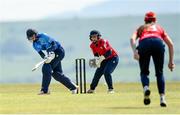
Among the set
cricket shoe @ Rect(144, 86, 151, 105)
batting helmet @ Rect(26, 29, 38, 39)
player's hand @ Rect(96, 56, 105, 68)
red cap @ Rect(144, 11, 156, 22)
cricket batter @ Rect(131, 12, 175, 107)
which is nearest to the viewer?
cricket shoe @ Rect(144, 86, 151, 105)

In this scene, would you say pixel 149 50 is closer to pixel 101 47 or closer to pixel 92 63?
pixel 101 47

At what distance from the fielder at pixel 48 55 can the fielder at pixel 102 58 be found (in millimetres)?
1053

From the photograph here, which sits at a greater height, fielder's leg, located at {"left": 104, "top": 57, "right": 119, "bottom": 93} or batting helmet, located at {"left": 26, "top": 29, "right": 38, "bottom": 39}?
batting helmet, located at {"left": 26, "top": 29, "right": 38, "bottom": 39}

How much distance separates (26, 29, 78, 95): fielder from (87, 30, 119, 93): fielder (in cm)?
105

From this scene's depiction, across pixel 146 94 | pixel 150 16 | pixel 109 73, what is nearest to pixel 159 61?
pixel 146 94

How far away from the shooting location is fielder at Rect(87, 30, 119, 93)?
2027cm

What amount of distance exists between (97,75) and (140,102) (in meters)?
6.16

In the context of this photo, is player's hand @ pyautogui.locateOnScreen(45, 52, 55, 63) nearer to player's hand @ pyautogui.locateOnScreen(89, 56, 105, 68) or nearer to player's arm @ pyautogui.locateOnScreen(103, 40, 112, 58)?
player's hand @ pyautogui.locateOnScreen(89, 56, 105, 68)

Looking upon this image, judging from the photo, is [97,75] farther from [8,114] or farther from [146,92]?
[8,114]

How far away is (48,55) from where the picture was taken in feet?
63.7

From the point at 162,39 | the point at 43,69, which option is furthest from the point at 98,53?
the point at 162,39

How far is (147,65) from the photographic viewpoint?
13.2m

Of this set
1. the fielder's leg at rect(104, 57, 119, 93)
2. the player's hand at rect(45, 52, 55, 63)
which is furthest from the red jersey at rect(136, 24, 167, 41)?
the fielder's leg at rect(104, 57, 119, 93)

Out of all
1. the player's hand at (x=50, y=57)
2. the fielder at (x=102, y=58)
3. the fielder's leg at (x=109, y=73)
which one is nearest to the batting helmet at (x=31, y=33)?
the player's hand at (x=50, y=57)
